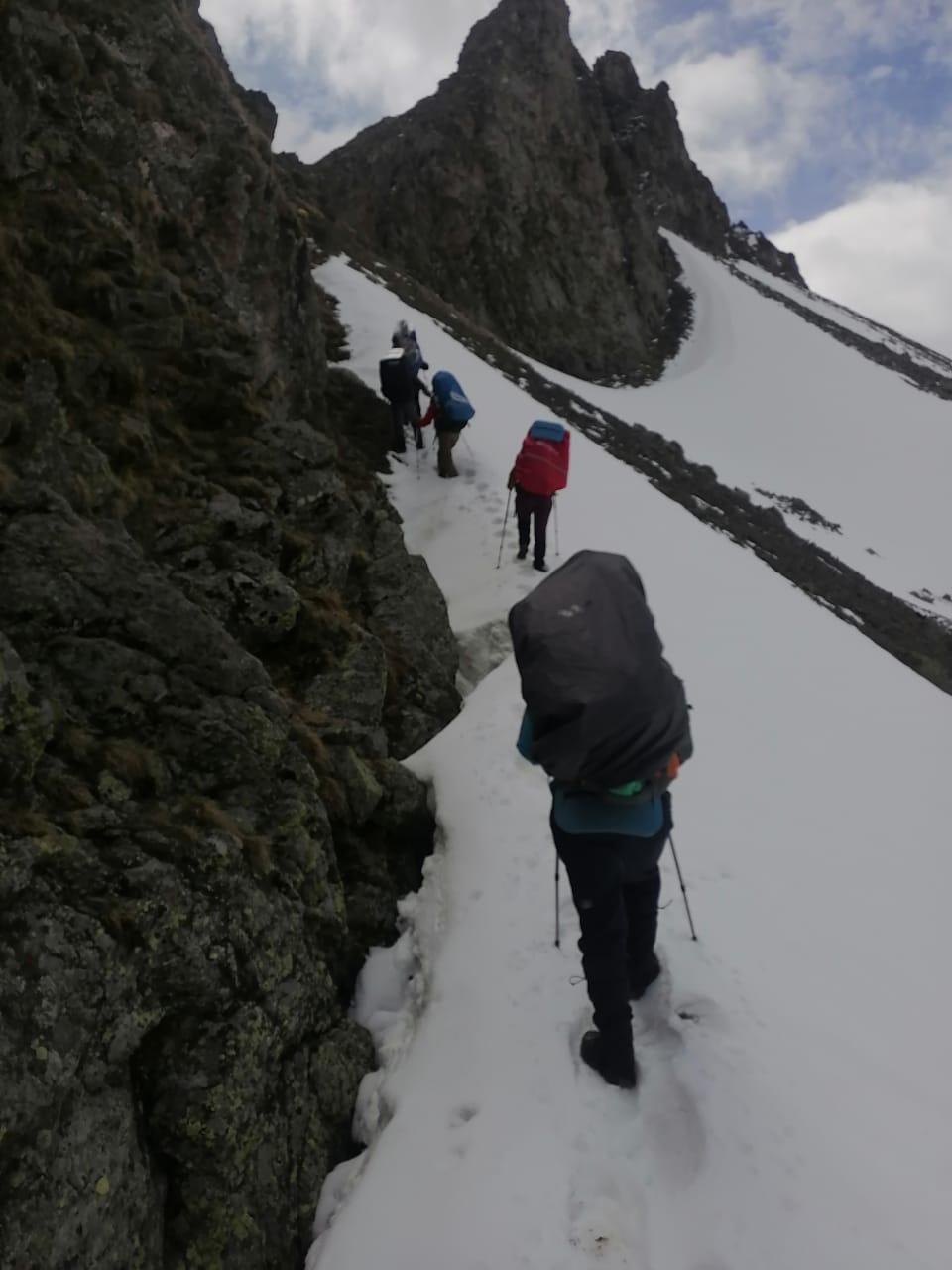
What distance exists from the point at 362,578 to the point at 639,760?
5949 millimetres

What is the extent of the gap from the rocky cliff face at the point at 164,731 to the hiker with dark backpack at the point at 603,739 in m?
1.67

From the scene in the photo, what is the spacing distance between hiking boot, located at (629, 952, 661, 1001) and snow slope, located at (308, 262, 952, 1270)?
75 millimetres

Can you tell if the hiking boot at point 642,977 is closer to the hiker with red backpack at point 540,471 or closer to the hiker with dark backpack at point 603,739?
the hiker with dark backpack at point 603,739

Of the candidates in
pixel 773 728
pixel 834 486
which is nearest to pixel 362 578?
pixel 773 728

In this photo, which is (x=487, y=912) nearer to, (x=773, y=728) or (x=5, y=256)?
(x=773, y=728)

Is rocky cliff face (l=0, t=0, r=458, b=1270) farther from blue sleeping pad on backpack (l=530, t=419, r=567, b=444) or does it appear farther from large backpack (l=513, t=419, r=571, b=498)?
blue sleeping pad on backpack (l=530, t=419, r=567, b=444)

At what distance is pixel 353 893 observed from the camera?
19.2 feet

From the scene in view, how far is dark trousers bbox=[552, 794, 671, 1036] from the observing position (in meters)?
4.37

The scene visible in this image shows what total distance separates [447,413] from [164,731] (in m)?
10.5

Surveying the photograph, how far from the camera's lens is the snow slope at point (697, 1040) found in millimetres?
3904

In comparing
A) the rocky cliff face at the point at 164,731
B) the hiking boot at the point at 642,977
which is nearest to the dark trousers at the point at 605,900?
the hiking boot at the point at 642,977

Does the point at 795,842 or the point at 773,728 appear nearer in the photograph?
the point at 795,842

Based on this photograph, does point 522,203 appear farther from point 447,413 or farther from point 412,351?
point 447,413

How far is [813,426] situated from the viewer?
150 ft
